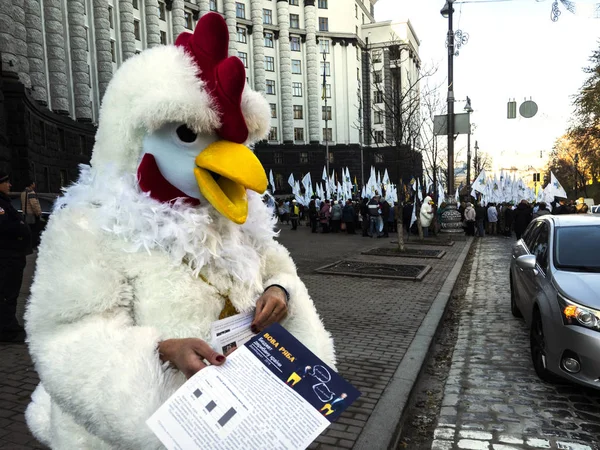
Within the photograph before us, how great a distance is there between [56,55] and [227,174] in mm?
31330

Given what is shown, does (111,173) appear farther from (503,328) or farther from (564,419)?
(503,328)

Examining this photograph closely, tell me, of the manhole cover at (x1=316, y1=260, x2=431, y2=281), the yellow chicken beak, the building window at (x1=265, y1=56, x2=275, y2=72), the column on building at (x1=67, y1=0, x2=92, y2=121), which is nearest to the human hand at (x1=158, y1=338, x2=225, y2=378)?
the yellow chicken beak

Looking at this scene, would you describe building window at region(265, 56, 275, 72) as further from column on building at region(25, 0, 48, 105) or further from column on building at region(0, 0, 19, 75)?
column on building at region(0, 0, 19, 75)

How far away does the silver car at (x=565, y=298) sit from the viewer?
12.7 feet

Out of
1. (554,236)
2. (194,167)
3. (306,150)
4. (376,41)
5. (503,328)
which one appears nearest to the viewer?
(194,167)

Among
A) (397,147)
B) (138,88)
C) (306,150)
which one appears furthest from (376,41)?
(138,88)

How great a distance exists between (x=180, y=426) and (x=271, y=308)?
602 millimetres

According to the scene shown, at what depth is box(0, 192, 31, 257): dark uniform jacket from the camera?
5.21m

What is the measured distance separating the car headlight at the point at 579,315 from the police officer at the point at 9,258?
18.2 feet

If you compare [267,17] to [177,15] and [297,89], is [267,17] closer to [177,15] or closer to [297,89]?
[297,89]

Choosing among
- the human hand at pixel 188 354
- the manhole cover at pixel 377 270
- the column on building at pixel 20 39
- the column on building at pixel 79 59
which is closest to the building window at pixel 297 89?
the column on building at pixel 79 59

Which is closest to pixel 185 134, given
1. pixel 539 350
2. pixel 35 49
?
pixel 539 350

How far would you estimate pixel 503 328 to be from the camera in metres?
6.53

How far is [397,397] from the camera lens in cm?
402
